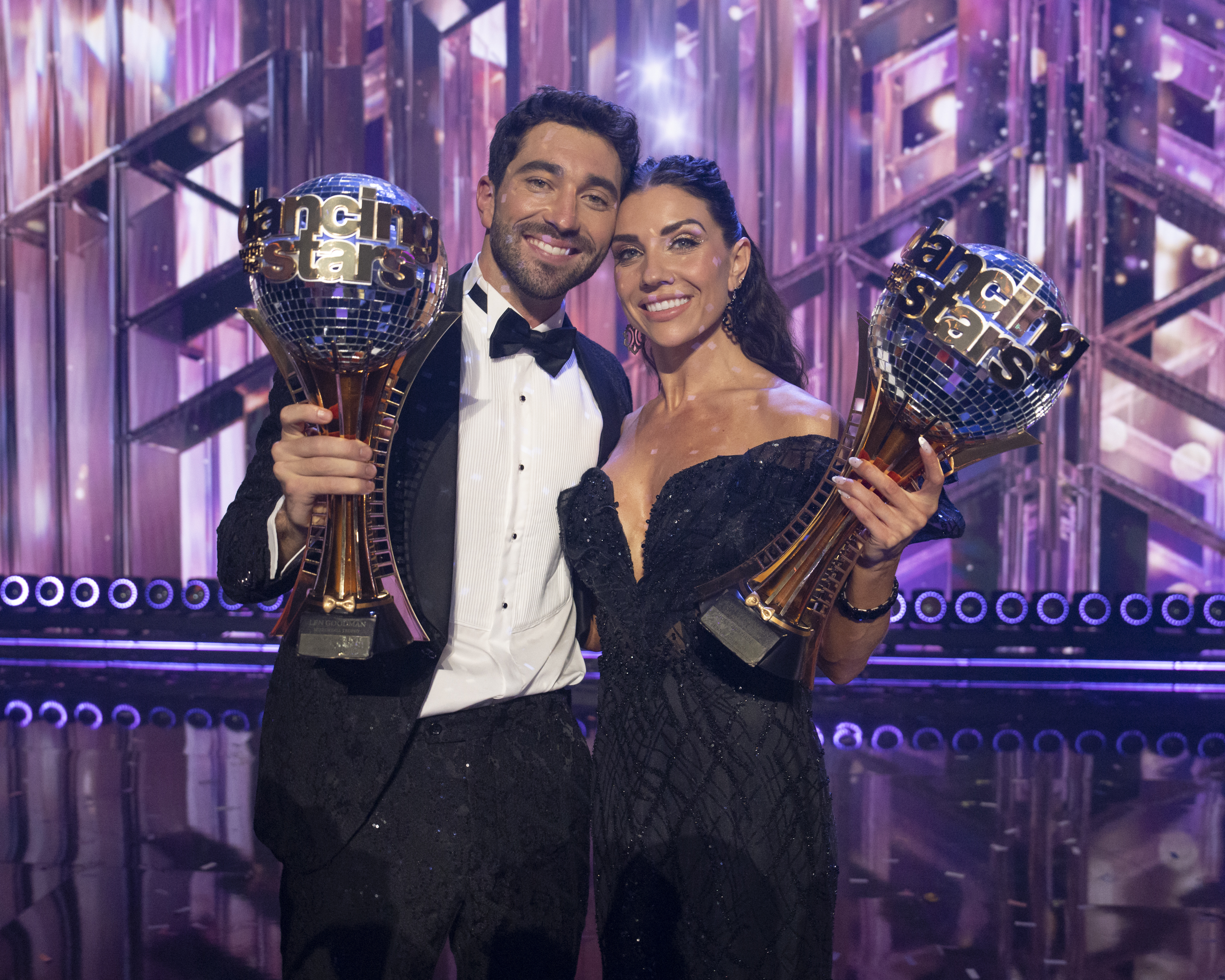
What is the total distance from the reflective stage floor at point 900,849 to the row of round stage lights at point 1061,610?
68 centimetres

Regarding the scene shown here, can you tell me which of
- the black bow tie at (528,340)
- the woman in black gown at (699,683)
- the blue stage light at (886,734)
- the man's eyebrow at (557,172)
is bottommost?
the blue stage light at (886,734)

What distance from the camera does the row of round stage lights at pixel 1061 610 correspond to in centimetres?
587

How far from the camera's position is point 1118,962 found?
2764mm

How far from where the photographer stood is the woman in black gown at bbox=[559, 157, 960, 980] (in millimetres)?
1602

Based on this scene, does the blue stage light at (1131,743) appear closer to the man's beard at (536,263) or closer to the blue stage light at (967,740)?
the blue stage light at (967,740)

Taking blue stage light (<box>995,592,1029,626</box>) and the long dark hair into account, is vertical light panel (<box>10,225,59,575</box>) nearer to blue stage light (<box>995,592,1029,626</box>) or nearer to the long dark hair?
the long dark hair

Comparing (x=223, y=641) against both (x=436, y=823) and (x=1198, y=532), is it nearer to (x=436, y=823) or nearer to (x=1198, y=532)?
(x=436, y=823)

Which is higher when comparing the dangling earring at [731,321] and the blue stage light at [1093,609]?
the dangling earring at [731,321]

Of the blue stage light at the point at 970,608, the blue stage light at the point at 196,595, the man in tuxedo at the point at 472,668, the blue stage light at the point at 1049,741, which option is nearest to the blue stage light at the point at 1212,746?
the blue stage light at the point at 1049,741

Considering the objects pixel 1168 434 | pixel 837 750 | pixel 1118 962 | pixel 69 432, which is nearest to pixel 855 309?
pixel 1168 434

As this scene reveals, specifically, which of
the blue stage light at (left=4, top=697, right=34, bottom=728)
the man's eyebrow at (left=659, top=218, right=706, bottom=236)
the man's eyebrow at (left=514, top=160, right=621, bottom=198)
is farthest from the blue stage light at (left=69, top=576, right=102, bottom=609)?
the man's eyebrow at (left=659, top=218, right=706, bottom=236)

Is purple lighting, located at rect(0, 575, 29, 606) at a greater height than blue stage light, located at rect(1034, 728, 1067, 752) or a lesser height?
greater

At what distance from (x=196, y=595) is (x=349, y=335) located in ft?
19.0

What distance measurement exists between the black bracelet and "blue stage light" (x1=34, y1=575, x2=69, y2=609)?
21.5 feet
